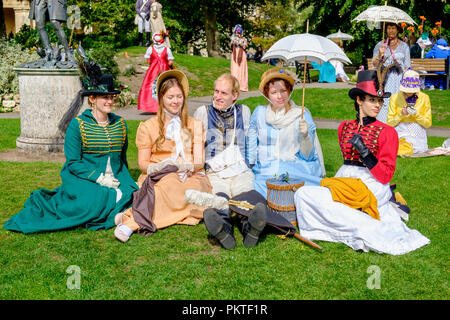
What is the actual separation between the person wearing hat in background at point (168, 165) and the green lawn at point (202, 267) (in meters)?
0.14

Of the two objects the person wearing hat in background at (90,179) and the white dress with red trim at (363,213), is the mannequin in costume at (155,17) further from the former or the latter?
the white dress with red trim at (363,213)

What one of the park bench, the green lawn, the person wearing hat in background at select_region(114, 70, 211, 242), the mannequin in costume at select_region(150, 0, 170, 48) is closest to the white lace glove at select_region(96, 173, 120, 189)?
the person wearing hat in background at select_region(114, 70, 211, 242)

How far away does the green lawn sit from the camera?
348 centimetres

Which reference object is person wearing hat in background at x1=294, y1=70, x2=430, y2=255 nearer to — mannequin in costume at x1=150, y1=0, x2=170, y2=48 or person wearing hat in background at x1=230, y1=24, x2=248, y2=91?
mannequin in costume at x1=150, y1=0, x2=170, y2=48

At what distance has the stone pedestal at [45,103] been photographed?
313 inches

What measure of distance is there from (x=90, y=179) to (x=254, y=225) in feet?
6.08

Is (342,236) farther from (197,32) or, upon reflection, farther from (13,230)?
(197,32)

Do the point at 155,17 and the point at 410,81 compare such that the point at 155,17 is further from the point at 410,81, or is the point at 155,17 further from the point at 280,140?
the point at 280,140

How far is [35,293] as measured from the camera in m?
3.45

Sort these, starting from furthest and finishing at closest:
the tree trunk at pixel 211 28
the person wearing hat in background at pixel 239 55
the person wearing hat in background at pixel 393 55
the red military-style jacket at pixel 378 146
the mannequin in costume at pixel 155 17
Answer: the tree trunk at pixel 211 28 → the person wearing hat in background at pixel 239 55 → the mannequin in costume at pixel 155 17 → the person wearing hat in background at pixel 393 55 → the red military-style jacket at pixel 378 146

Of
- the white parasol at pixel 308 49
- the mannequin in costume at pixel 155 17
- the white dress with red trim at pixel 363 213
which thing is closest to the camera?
the white dress with red trim at pixel 363 213

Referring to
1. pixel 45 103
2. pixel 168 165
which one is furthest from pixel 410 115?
pixel 45 103

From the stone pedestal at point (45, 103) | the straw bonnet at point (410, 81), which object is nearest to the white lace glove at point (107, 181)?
the stone pedestal at point (45, 103)

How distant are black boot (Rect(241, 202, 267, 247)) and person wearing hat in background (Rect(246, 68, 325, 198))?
812mm
